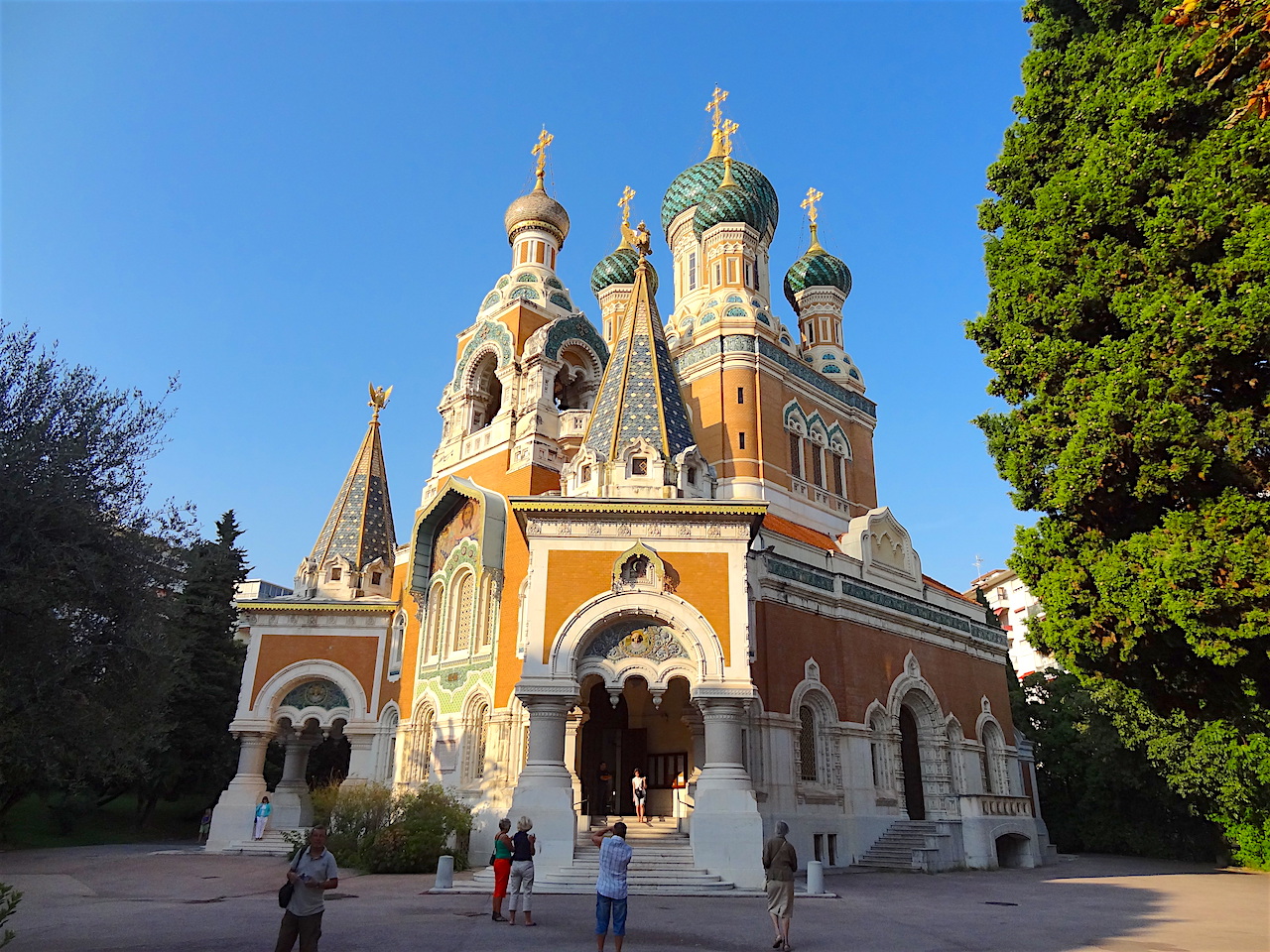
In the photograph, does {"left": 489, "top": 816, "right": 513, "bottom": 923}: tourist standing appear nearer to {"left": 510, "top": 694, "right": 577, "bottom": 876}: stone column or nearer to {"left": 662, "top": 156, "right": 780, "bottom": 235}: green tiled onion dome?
{"left": 510, "top": 694, "right": 577, "bottom": 876}: stone column

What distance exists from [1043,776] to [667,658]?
60.7 ft

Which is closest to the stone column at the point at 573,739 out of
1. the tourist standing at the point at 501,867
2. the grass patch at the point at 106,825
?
the tourist standing at the point at 501,867

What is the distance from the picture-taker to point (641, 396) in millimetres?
15578

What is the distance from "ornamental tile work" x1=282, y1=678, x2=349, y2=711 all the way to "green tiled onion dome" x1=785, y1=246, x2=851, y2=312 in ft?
55.8

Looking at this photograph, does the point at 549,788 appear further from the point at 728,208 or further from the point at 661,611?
the point at 728,208

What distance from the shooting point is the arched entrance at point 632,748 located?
1661 centimetres

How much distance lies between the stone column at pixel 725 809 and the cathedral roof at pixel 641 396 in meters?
4.36

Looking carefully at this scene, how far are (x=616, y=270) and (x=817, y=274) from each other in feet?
20.1

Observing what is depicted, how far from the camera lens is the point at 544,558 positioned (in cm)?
1340

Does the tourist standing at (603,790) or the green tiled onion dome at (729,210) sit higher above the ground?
the green tiled onion dome at (729,210)

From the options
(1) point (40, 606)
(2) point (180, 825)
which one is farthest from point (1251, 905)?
(2) point (180, 825)

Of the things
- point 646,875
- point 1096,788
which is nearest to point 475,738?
point 646,875

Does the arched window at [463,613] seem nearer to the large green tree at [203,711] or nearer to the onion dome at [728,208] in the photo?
the large green tree at [203,711]

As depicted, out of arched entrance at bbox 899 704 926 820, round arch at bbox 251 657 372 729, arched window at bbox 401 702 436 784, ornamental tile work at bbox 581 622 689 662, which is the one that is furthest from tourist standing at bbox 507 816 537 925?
round arch at bbox 251 657 372 729
